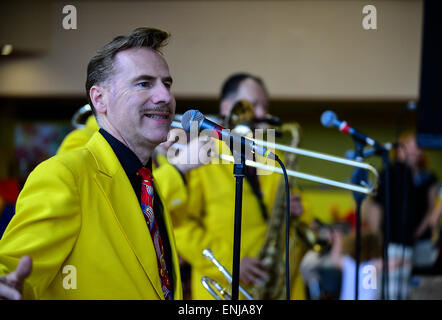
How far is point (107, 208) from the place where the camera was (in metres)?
1.63

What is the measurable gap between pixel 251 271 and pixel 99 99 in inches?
57.5

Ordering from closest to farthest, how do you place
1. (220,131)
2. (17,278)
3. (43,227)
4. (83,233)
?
(17,278) → (43,227) → (83,233) → (220,131)

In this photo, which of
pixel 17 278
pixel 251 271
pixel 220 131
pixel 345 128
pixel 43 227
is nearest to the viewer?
pixel 17 278

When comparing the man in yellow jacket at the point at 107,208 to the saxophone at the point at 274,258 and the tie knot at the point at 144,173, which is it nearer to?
the tie knot at the point at 144,173

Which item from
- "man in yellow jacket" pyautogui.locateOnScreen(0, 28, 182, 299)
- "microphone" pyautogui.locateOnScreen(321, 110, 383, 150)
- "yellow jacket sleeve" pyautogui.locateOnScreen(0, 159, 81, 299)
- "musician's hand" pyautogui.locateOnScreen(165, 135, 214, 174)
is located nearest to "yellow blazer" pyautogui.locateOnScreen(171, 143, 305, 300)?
"musician's hand" pyautogui.locateOnScreen(165, 135, 214, 174)

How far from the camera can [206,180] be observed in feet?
9.93

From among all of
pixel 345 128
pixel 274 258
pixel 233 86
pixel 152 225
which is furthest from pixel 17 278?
pixel 233 86

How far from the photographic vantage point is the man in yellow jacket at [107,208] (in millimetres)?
1444

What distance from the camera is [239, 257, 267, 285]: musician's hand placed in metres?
2.93

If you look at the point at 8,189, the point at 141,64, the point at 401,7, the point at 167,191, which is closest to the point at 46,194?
the point at 141,64

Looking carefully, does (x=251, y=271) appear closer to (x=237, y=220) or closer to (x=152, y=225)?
(x=152, y=225)

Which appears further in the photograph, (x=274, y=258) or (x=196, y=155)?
(x=274, y=258)

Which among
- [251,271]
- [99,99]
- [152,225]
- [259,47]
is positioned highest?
[259,47]

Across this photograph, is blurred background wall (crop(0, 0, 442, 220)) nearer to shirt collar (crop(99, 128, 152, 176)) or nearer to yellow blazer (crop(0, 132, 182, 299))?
shirt collar (crop(99, 128, 152, 176))
